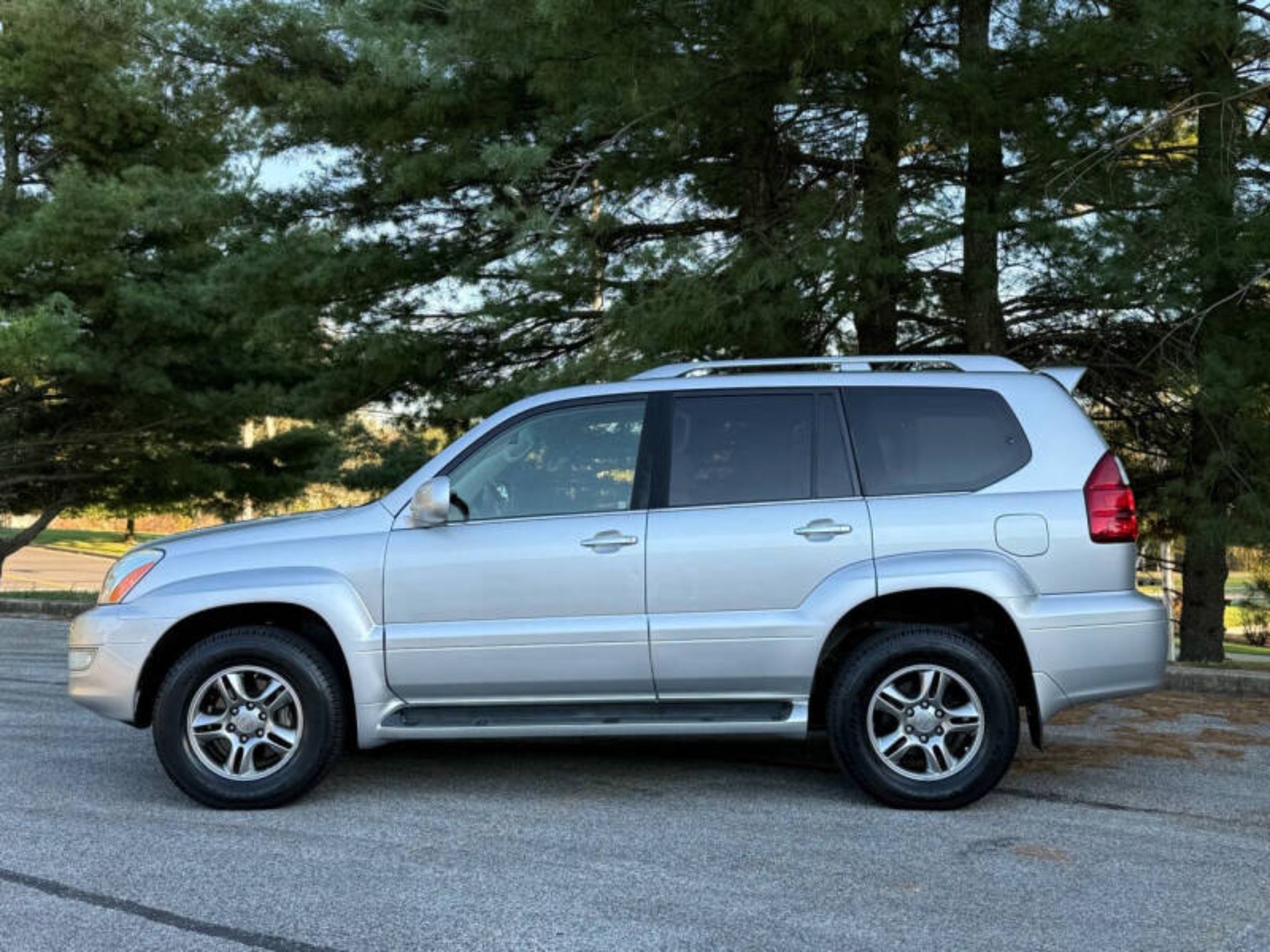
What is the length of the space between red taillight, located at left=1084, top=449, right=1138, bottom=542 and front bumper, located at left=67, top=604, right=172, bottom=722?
3987 mm

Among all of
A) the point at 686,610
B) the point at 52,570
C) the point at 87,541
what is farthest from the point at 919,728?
the point at 87,541

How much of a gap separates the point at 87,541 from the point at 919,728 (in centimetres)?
6307

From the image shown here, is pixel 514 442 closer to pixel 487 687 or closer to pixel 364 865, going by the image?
pixel 487 687

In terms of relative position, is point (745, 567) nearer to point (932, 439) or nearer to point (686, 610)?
point (686, 610)

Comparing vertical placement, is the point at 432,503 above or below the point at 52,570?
above

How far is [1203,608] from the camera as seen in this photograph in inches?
564

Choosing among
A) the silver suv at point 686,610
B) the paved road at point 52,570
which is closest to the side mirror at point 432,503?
the silver suv at point 686,610

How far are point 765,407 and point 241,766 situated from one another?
2750 mm

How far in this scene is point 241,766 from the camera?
5.78 m

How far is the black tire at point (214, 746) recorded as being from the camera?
574cm

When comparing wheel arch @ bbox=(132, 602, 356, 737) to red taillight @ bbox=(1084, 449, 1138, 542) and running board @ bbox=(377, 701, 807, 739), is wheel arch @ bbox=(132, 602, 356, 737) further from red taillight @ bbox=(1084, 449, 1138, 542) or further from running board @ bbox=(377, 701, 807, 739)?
red taillight @ bbox=(1084, 449, 1138, 542)

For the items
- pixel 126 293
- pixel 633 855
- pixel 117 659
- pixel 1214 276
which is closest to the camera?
pixel 633 855

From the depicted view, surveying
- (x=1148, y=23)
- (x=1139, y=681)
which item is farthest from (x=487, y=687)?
(x=1148, y=23)

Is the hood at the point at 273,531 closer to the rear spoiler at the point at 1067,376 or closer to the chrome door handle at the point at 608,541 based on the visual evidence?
the chrome door handle at the point at 608,541
